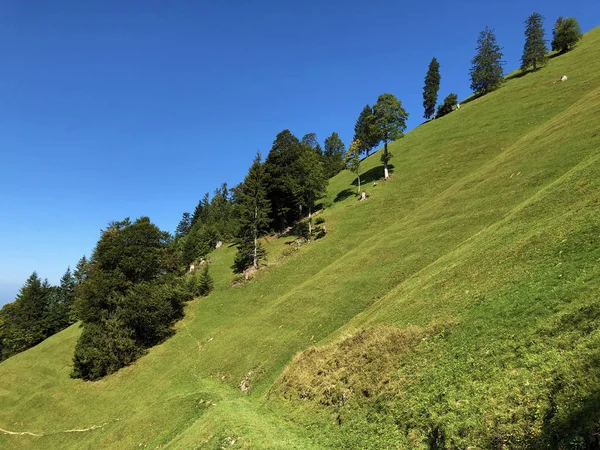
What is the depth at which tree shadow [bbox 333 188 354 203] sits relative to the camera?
71438 millimetres

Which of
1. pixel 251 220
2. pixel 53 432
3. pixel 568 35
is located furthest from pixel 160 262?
pixel 568 35

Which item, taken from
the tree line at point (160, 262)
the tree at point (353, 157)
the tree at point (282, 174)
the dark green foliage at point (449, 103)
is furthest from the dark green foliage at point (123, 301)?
the dark green foliage at point (449, 103)

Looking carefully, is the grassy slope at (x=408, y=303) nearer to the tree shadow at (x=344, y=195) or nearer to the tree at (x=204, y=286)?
the tree at (x=204, y=286)

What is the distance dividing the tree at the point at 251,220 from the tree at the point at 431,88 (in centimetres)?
9296

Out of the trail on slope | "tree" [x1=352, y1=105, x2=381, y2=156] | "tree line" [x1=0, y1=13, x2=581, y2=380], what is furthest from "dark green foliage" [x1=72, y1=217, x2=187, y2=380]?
"tree" [x1=352, y1=105, x2=381, y2=156]

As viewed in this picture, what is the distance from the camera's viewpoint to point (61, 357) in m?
55.6

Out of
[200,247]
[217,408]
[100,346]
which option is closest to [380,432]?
[217,408]

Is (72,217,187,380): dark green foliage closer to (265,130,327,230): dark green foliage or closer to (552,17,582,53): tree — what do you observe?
(265,130,327,230): dark green foliage

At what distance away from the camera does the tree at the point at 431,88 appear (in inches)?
4850

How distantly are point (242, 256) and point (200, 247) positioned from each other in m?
30.1

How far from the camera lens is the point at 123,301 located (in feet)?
161

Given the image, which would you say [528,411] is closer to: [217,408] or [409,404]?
[409,404]

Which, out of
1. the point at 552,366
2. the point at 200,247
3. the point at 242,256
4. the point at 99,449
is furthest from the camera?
the point at 200,247

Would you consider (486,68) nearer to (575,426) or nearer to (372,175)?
(372,175)
